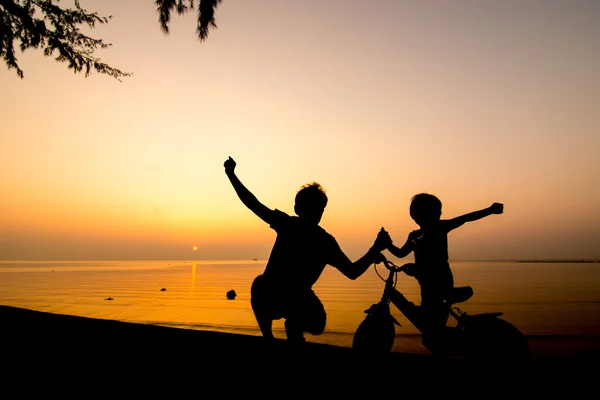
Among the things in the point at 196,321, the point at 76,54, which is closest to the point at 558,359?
the point at 196,321

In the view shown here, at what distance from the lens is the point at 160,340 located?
13.2 ft

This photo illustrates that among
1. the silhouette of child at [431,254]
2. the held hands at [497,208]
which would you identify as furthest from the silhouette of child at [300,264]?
the held hands at [497,208]

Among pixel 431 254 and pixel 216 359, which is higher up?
pixel 431 254

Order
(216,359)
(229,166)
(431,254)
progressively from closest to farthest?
(216,359) → (229,166) → (431,254)

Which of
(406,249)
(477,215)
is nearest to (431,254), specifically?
(406,249)

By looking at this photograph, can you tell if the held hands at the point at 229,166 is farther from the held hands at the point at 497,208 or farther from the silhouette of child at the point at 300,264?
the held hands at the point at 497,208

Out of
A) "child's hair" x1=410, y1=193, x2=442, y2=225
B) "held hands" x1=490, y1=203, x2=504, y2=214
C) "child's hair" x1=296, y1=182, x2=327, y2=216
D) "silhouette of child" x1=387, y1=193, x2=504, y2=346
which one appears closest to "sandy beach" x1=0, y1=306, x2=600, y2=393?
"silhouette of child" x1=387, y1=193, x2=504, y2=346

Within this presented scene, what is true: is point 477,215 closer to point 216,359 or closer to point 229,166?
point 229,166

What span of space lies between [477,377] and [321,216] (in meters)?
2.28

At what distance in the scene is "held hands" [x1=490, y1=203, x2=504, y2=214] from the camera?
4.70 meters

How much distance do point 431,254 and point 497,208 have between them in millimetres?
1045

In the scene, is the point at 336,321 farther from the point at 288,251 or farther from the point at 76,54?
the point at 76,54

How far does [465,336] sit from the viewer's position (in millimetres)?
4785

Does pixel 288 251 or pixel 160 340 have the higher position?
pixel 288 251
